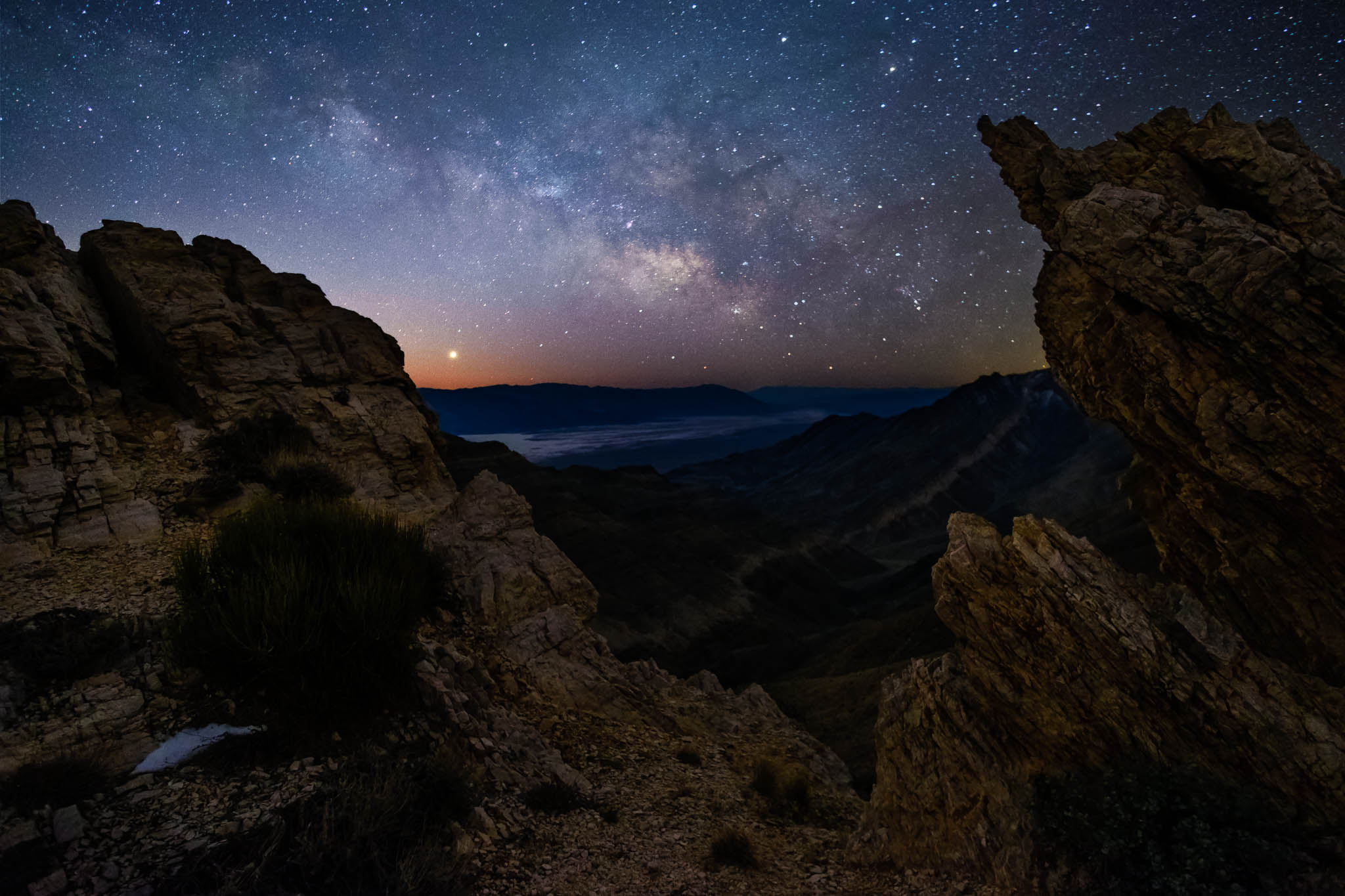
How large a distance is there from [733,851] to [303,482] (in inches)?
410

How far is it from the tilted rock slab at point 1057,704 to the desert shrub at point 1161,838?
0.46 metres

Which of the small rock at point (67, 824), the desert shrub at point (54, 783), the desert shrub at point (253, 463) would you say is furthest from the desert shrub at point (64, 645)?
the desert shrub at point (253, 463)

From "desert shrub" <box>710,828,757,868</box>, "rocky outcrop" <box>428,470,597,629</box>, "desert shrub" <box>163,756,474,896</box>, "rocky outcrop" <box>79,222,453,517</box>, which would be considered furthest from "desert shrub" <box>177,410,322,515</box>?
"desert shrub" <box>710,828,757,868</box>

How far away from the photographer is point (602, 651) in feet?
41.9

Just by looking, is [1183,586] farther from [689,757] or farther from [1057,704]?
[689,757]

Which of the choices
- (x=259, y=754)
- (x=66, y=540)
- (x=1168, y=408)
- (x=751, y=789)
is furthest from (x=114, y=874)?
(x=1168, y=408)

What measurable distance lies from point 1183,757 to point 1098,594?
1981mm

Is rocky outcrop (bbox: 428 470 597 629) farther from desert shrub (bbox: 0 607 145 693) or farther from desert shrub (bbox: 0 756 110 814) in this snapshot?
desert shrub (bbox: 0 756 110 814)

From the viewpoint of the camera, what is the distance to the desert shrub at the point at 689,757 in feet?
32.6

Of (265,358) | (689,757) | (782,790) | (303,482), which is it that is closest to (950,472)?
(782,790)

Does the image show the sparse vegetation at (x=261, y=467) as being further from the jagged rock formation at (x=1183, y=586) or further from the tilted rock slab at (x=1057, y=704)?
the jagged rock formation at (x=1183, y=586)

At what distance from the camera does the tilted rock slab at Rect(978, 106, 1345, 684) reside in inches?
302

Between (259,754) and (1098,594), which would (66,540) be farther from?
(1098,594)

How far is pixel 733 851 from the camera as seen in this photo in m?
7.07
